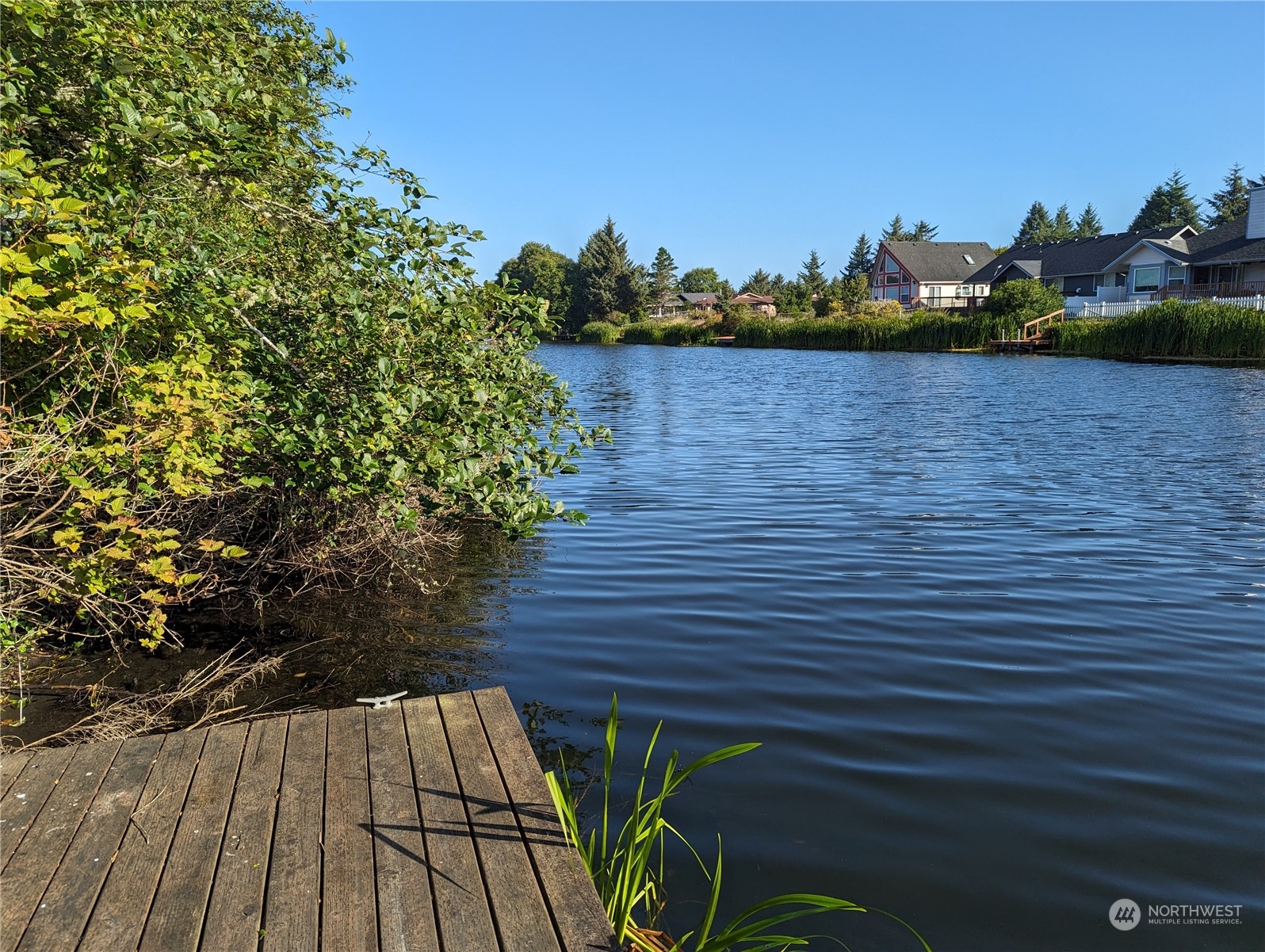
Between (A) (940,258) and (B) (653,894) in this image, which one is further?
(A) (940,258)

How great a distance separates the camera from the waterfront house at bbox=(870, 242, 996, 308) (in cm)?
7744

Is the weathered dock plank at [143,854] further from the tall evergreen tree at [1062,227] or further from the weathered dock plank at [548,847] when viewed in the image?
the tall evergreen tree at [1062,227]

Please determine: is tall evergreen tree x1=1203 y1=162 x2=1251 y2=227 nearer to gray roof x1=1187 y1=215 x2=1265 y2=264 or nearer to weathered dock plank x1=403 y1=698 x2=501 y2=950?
gray roof x1=1187 y1=215 x2=1265 y2=264

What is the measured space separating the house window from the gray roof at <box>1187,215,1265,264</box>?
222cm

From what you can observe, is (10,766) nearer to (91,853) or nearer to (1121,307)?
(91,853)

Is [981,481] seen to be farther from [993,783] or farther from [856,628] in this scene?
[993,783]

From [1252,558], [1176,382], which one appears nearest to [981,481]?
[1252,558]

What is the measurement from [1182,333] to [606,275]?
70.5m

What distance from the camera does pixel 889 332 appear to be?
5216 centimetres


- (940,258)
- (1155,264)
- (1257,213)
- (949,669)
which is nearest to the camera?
(949,669)

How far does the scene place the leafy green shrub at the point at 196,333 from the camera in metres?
4.54

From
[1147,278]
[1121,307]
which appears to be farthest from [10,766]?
[1147,278]

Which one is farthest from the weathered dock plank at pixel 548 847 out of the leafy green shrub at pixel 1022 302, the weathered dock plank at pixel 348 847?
the leafy green shrub at pixel 1022 302

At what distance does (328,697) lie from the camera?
608cm
